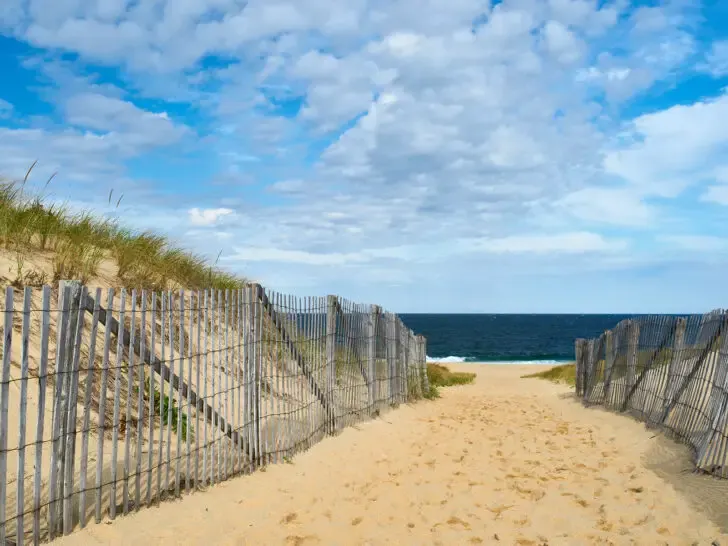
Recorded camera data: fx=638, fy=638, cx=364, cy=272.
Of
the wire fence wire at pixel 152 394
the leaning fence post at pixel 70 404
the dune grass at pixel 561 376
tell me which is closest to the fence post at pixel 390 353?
A: the wire fence wire at pixel 152 394

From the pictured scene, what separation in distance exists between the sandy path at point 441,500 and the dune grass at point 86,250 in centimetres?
371

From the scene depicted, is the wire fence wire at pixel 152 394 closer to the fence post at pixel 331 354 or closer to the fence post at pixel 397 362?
the fence post at pixel 331 354

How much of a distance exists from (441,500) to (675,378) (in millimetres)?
4502

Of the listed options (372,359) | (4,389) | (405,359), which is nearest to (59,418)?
(4,389)

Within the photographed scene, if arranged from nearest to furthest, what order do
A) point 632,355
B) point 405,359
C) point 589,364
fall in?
point 632,355 → point 405,359 → point 589,364

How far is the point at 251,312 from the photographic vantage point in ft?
21.2

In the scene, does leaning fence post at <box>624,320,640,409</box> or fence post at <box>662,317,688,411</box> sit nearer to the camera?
fence post at <box>662,317,688,411</box>

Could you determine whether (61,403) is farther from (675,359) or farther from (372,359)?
(675,359)

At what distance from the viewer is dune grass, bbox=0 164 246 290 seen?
801 centimetres

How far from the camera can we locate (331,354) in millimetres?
8523

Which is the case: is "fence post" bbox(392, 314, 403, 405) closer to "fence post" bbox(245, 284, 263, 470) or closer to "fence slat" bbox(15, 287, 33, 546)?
"fence post" bbox(245, 284, 263, 470)

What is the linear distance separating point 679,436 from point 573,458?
1461 millimetres

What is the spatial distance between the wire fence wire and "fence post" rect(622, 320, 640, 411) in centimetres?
404

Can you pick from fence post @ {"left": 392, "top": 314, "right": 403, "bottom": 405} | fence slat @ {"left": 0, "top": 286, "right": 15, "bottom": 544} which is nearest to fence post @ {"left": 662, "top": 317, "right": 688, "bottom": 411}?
fence post @ {"left": 392, "top": 314, "right": 403, "bottom": 405}
